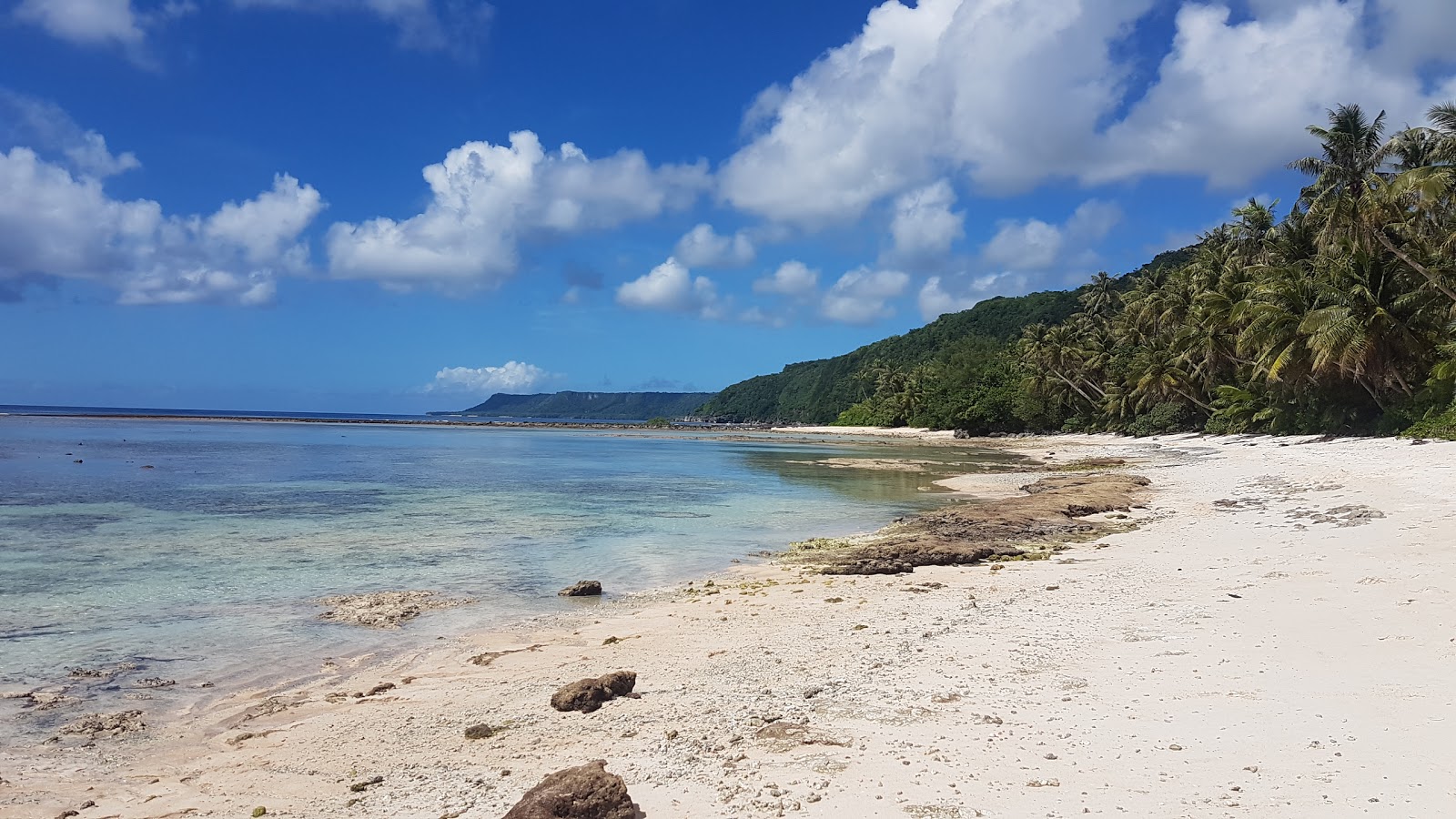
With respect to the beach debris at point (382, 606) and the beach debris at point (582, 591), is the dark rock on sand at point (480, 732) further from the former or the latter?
the beach debris at point (582, 591)

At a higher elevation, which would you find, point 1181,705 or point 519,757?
point 1181,705

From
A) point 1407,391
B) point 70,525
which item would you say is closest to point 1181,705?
point 70,525

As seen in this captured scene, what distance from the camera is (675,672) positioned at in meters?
7.80

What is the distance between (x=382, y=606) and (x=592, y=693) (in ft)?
19.9

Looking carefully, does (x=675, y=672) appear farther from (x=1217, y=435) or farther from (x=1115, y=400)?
(x=1115, y=400)

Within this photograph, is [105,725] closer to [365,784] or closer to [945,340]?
[365,784]

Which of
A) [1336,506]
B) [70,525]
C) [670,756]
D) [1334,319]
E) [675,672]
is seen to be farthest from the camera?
[1334,319]

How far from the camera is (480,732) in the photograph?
6422 mm

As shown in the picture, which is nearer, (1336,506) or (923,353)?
(1336,506)

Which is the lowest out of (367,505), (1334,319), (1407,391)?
(367,505)

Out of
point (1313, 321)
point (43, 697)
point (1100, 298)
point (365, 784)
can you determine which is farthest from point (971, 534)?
point (1100, 298)

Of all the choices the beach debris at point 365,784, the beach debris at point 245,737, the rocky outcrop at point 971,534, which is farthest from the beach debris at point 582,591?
the beach debris at point 365,784

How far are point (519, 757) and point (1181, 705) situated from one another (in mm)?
4865

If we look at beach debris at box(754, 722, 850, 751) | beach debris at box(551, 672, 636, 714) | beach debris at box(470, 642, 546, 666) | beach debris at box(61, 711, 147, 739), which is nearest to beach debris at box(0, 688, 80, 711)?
beach debris at box(61, 711, 147, 739)
